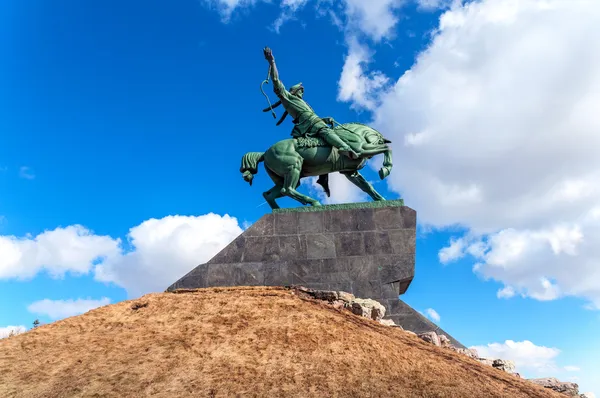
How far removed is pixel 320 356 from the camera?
378 inches

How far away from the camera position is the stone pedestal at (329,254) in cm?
1387

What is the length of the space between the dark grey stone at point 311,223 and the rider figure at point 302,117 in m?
2.36

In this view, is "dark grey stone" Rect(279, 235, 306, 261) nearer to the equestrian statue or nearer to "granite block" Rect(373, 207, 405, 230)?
the equestrian statue

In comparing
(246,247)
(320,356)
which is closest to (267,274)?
(246,247)

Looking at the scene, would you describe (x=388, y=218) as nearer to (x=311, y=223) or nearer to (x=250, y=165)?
(x=311, y=223)

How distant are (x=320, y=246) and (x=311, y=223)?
0.79 m

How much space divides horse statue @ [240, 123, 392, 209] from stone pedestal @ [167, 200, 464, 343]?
122cm

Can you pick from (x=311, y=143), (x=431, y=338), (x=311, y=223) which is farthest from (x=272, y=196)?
(x=431, y=338)

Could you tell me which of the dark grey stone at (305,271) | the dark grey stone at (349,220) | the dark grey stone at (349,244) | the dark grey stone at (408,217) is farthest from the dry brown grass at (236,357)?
the dark grey stone at (408,217)

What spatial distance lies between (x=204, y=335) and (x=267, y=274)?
3709mm

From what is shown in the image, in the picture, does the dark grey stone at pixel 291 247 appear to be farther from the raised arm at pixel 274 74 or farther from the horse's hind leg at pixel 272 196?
the raised arm at pixel 274 74

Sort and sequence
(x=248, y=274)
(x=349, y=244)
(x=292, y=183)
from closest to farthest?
(x=248, y=274), (x=349, y=244), (x=292, y=183)

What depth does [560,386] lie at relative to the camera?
37.5 feet

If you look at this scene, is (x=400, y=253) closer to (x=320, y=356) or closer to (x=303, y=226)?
(x=303, y=226)
